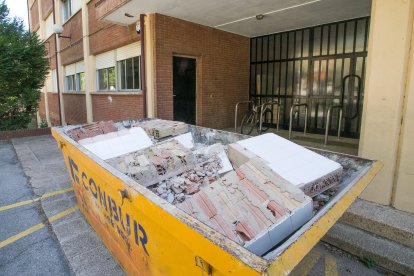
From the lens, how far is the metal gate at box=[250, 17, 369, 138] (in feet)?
21.8

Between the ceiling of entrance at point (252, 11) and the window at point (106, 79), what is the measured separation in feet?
7.66

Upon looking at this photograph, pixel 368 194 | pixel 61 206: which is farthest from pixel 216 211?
pixel 61 206

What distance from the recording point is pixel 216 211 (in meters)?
1.49

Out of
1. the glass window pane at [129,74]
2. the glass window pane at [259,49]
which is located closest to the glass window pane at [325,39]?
the glass window pane at [259,49]

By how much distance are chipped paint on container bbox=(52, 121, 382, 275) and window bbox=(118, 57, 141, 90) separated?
5.41 m

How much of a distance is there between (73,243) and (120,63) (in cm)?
690

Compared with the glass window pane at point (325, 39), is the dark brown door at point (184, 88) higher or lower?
lower

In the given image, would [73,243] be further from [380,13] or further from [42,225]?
[380,13]

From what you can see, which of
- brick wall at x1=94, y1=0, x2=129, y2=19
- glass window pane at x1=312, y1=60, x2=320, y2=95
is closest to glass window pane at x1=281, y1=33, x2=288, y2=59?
glass window pane at x1=312, y1=60, x2=320, y2=95

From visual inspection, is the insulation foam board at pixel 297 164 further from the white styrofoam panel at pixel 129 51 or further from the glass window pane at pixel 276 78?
the white styrofoam panel at pixel 129 51

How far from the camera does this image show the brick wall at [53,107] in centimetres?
1510

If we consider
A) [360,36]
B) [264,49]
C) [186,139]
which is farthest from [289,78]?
[186,139]

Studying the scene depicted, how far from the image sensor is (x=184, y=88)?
7645 millimetres

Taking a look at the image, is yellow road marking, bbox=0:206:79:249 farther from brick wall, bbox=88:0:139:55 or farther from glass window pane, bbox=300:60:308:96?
glass window pane, bbox=300:60:308:96
